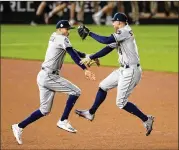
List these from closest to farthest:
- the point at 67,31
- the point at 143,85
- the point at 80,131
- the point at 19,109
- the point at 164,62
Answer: the point at 67,31 → the point at 80,131 → the point at 19,109 → the point at 143,85 → the point at 164,62

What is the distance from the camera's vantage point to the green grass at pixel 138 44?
19672mm

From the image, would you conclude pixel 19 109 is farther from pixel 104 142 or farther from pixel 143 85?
pixel 143 85

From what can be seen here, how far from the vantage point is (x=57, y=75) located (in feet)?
11.8

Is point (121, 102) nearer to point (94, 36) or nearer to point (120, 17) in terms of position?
point (94, 36)

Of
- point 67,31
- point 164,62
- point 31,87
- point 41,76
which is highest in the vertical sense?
point 67,31

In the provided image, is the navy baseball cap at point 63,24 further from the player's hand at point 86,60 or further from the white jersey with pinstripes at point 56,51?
the player's hand at point 86,60

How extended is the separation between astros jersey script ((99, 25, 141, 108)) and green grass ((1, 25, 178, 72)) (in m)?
10.5

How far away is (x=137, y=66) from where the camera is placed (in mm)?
3605

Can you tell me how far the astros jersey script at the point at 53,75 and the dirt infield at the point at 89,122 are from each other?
537 centimetres

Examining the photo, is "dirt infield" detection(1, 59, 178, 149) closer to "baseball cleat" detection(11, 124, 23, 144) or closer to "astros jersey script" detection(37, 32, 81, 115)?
"baseball cleat" detection(11, 124, 23, 144)

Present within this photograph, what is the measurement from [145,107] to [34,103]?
2286 millimetres

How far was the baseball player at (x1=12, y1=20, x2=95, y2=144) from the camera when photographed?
3.48 meters

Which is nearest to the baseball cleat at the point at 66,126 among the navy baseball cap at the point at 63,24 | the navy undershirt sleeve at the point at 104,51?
the navy undershirt sleeve at the point at 104,51

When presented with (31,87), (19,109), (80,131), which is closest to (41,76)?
(80,131)
